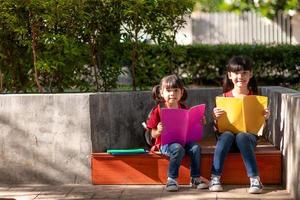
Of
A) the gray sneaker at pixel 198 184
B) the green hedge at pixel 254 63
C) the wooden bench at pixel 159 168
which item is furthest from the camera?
the green hedge at pixel 254 63

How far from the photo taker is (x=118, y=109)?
638 centimetres

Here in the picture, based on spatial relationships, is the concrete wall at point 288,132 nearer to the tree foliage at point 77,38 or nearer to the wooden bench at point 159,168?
the wooden bench at point 159,168

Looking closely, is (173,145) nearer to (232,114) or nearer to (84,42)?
(232,114)

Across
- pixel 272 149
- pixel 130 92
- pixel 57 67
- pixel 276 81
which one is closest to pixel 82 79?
pixel 57 67

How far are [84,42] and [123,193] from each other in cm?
188

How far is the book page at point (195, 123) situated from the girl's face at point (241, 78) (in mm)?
405

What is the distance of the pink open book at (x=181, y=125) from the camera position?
5957 millimetres

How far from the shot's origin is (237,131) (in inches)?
237

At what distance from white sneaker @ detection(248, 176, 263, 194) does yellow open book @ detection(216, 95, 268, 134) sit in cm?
48

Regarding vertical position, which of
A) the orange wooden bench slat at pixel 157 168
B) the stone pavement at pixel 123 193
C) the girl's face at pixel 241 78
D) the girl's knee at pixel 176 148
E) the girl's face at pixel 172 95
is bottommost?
the stone pavement at pixel 123 193

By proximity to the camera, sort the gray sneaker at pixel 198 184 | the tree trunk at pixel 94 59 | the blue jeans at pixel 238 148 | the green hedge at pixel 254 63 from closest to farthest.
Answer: the blue jeans at pixel 238 148, the gray sneaker at pixel 198 184, the tree trunk at pixel 94 59, the green hedge at pixel 254 63

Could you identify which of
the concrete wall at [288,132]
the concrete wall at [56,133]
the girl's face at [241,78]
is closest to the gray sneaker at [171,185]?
the concrete wall at [56,133]

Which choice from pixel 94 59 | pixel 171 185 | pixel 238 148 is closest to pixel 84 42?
pixel 94 59

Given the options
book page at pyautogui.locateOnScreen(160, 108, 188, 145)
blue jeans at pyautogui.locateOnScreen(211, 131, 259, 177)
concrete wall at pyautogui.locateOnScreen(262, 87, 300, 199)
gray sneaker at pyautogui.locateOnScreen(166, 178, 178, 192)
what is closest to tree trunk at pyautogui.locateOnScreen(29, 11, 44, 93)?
book page at pyautogui.locateOnScreen(160, 108, 188, 145)
